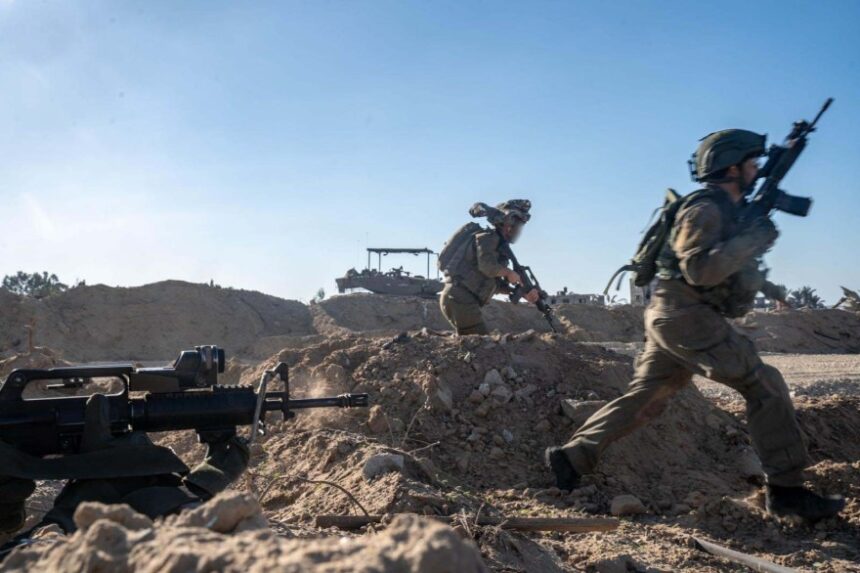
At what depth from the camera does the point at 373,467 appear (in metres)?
4.28

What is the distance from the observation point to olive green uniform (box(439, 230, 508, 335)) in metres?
7.62

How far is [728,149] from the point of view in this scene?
466cm

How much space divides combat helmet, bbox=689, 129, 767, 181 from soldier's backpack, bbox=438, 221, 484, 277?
332cm

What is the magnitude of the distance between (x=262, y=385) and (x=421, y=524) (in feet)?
6.16

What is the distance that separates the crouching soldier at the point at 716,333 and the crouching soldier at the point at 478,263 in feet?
9.73

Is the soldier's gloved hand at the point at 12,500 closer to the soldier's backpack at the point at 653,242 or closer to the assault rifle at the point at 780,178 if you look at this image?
the soldier's backpack at the point at 653,242

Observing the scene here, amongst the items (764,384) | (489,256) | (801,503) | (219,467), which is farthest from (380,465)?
(489,256)

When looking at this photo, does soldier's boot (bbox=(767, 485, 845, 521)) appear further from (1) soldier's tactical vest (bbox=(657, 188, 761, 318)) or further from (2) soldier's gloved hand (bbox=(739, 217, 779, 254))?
(2) soldier's gloved hand (bbox=(739, 217, 779, 254))

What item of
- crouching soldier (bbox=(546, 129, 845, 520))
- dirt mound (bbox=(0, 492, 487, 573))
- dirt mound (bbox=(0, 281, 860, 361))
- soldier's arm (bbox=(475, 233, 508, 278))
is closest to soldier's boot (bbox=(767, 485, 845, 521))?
crouching soldier (bbox=(546, 129, 845, 520))

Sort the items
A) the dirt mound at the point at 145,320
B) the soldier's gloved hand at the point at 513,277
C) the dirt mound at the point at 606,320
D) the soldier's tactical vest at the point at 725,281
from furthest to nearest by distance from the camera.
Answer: the dirt mound at the point at 606,320 < the dirt mound at the point at 145,320 < the soldier's gloved hand at the point at 513,277 < the soldier's tactical vest at the point at 725,281

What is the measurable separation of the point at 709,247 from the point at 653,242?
21.2 inches

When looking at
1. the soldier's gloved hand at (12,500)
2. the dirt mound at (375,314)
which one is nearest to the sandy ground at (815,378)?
the soldier's gloved hand at (12,500)

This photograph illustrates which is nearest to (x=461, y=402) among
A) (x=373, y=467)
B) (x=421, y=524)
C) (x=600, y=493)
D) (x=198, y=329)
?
(x=600, y=493)

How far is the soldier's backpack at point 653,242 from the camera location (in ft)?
15.3
